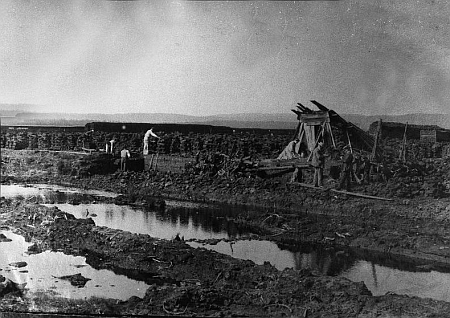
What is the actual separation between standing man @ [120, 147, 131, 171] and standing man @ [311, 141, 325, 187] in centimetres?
154

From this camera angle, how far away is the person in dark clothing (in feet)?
13.6

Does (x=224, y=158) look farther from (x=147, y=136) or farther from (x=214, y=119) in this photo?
(x=147, y=136)

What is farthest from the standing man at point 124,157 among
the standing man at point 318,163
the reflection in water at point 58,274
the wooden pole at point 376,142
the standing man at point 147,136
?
the wooden pole at point 376,142

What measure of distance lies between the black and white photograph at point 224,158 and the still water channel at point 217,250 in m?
0.01

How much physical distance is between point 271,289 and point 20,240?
215cm

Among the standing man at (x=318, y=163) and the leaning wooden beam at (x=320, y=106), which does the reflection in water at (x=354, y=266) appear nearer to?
the standing man at (x=318, y=163)

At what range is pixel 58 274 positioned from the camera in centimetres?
432

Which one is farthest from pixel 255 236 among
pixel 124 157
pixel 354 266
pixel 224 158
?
pixel 124 157

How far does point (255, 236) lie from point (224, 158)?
0.68m

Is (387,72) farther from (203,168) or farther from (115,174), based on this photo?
(115,174)

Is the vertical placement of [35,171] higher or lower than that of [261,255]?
higher

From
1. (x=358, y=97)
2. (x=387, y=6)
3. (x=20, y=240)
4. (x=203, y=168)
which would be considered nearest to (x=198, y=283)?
(x=203, y=168)

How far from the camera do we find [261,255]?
417 centimetres

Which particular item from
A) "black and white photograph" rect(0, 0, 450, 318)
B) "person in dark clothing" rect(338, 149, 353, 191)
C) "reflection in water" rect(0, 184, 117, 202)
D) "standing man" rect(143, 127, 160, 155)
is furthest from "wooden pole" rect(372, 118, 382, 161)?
"reflection in water" rect(0, 184, 117, 202)
